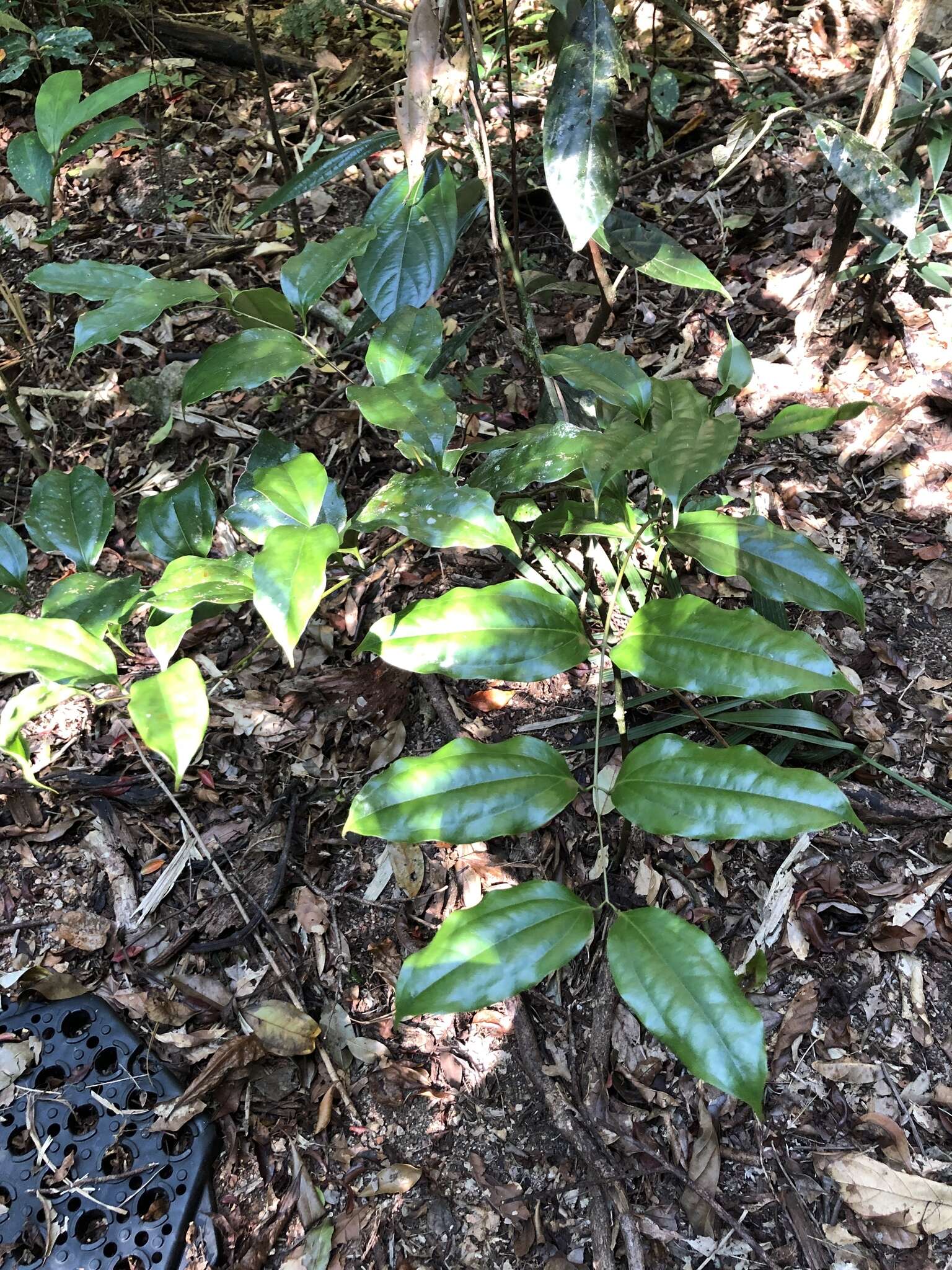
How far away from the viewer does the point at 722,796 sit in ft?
3.14

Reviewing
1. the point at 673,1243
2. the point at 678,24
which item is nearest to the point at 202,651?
the point at 673,1243

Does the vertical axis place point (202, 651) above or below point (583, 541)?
below

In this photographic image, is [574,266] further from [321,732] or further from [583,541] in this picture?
[321,732]

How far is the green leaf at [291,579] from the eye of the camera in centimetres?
90

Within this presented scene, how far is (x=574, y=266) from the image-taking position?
2.34m

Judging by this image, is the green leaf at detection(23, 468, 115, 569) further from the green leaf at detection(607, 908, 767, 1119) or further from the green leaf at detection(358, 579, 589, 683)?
the green leaf at detection(607, 908, 767, 1119)

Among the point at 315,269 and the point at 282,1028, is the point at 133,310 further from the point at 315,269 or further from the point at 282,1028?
the point at 282,1028

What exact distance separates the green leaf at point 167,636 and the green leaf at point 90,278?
56 centimetres

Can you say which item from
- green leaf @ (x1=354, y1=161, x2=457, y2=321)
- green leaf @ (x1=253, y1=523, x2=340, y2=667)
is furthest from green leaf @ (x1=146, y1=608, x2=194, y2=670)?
green leaf @ (x1=354, y1=161, x2=457, y2=321)

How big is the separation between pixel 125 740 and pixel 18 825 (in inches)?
9.4

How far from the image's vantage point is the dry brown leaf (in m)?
1.17

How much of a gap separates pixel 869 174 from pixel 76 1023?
6.38 feet

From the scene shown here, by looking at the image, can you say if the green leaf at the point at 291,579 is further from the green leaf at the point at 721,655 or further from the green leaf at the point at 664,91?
the green leaf at the point at 664,91

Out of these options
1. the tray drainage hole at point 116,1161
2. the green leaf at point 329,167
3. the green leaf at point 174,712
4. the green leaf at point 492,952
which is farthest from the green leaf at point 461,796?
the green leaf at point 329,167
